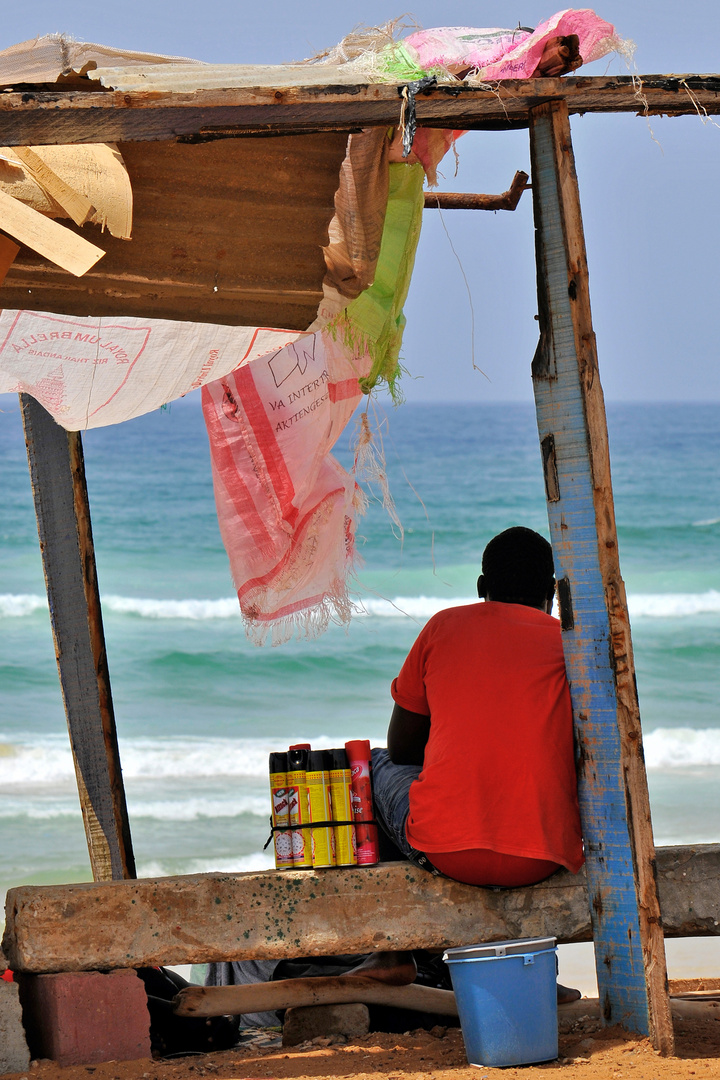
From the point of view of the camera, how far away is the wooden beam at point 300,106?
8.53ft

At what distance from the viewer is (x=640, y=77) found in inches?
112

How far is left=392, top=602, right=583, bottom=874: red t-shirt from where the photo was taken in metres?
3.10

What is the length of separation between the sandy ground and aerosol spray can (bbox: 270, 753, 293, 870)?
1.77ft

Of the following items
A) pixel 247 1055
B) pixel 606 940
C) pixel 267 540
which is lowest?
pixel 247 1055

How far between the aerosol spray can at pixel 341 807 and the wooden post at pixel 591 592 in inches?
Result: 27.1

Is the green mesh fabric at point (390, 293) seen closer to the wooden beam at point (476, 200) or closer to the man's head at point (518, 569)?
the man's head at point (518, 569)

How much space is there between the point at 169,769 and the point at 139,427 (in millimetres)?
20841

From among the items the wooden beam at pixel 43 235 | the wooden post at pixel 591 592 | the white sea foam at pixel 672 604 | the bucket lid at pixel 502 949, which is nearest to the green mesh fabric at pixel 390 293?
the wooden post at pixel 591 592

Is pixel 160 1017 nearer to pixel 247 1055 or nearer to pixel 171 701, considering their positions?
pixel 247 1055

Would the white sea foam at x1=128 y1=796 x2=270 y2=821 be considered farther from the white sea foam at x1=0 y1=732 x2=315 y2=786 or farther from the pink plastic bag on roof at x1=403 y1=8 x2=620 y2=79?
the pink plastic bag on roof at x1=403 y1=8 x2=620 y2=79

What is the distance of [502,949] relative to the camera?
292cm

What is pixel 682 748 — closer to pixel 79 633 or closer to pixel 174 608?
pixel 79 633

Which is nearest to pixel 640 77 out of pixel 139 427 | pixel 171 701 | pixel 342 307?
pixel 342 307

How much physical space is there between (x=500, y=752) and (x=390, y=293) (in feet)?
4.79
